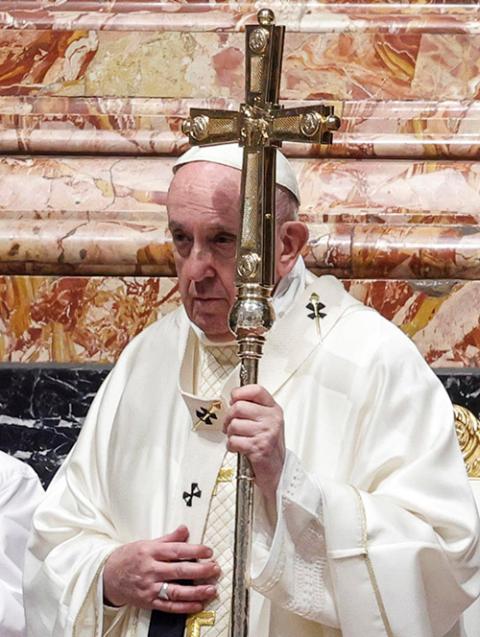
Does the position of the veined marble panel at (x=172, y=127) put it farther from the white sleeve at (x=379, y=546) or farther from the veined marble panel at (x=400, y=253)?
the white sleeve at (x=379, y=546)

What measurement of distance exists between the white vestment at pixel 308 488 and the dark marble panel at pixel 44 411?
0.70 meters

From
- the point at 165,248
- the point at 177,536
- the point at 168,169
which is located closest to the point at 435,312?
the point at 165,248

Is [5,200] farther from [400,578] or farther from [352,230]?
[400,578]

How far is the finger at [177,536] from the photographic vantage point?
5.03m

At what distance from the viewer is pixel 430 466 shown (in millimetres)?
5004

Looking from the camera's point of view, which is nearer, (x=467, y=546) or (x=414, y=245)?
(x=467, y=546)

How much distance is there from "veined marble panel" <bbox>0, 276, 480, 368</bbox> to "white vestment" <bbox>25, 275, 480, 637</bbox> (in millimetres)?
840

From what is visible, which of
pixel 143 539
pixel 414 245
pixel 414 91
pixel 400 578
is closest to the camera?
pixel 400 578

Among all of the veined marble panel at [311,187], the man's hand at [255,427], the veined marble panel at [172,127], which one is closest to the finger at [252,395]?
the man's hand at [255,427]

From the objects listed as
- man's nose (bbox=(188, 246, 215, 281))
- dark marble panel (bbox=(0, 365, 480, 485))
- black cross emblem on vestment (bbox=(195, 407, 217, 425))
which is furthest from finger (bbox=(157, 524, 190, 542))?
dark marble panel (bbox=(0, 365, 480, 485))

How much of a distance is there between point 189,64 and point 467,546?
2602 mm

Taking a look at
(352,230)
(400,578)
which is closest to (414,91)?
(352,230)

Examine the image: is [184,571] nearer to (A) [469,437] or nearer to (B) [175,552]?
(B) [175,552]

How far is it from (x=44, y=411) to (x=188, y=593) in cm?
149
